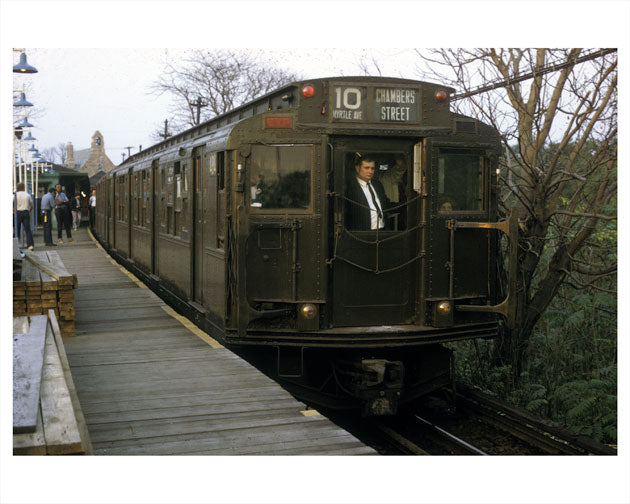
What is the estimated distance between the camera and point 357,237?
22.9 ft

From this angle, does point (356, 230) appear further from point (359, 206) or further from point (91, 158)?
point (91, 158)

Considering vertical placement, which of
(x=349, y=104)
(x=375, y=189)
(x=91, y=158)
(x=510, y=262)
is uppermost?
(x=91, y=158)

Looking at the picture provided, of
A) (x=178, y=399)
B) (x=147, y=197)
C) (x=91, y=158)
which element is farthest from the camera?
(x=91, y=158)

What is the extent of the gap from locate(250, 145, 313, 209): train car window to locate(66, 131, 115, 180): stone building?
77.9 meters

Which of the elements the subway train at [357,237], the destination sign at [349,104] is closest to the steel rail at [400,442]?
the subway train at [357,237]

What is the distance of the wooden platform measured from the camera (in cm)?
479

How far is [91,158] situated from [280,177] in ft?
276

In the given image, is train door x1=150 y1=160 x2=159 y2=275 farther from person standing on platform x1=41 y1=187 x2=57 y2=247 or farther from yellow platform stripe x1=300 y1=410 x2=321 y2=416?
person standing on platform x1=41 y1=187 x2=57 y2=247

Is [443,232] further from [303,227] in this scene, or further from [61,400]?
[61,400]

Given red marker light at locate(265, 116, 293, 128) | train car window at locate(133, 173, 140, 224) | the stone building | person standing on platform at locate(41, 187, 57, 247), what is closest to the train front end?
red marker light at locate(265, 116, 293, 128)

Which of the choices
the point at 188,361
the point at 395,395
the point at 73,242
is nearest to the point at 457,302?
the point at 395,395

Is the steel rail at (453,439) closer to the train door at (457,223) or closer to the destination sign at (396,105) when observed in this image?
the train door at (457,223)

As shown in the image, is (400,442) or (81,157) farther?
(81,157)

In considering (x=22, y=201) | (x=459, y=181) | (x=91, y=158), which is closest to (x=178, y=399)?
(x=459, y=181)
